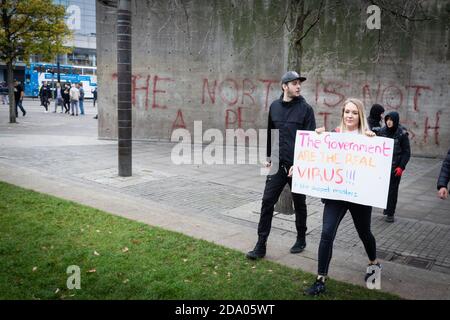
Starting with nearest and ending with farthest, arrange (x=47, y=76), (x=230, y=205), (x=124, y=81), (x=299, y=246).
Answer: (x=299, y=246), (x=230, y=205), (x=124, y=81), (x=47, y=76)

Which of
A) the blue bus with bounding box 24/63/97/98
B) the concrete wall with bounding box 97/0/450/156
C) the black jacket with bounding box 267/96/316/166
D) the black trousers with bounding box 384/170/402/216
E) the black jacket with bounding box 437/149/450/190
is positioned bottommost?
the black trousers with bounding box 384/170/402/216

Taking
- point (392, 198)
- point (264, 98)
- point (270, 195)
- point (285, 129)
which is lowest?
point (392, 198)

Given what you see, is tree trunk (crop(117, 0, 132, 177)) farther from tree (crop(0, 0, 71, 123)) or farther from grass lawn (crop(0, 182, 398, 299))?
tree (crop(0, 0, 71, 123))

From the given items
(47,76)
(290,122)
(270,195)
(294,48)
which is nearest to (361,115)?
(290,122)

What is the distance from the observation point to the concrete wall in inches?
515

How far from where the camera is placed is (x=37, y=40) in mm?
20406

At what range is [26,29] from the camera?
19.8 m

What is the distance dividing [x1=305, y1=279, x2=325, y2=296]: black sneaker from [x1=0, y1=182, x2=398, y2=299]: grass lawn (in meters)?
0.07

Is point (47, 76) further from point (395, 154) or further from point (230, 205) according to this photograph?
point (395, 154)

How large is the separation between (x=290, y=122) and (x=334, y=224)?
4.47 feet

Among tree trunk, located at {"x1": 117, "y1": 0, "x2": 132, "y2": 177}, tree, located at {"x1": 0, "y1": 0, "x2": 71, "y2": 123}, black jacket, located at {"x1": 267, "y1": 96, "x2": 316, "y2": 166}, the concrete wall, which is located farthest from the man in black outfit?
tree, located at {"x1": 0, "y1": 0, "x2": 71, "y2": 123}

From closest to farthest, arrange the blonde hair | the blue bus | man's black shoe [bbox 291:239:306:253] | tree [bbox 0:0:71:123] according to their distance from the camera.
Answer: the blonde hair < man's black shoe [bbox 291:239:306:253] < tree [bbox 0:0:71:123] < the blue bus

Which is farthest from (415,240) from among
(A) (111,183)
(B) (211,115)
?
(B) (211,115)
